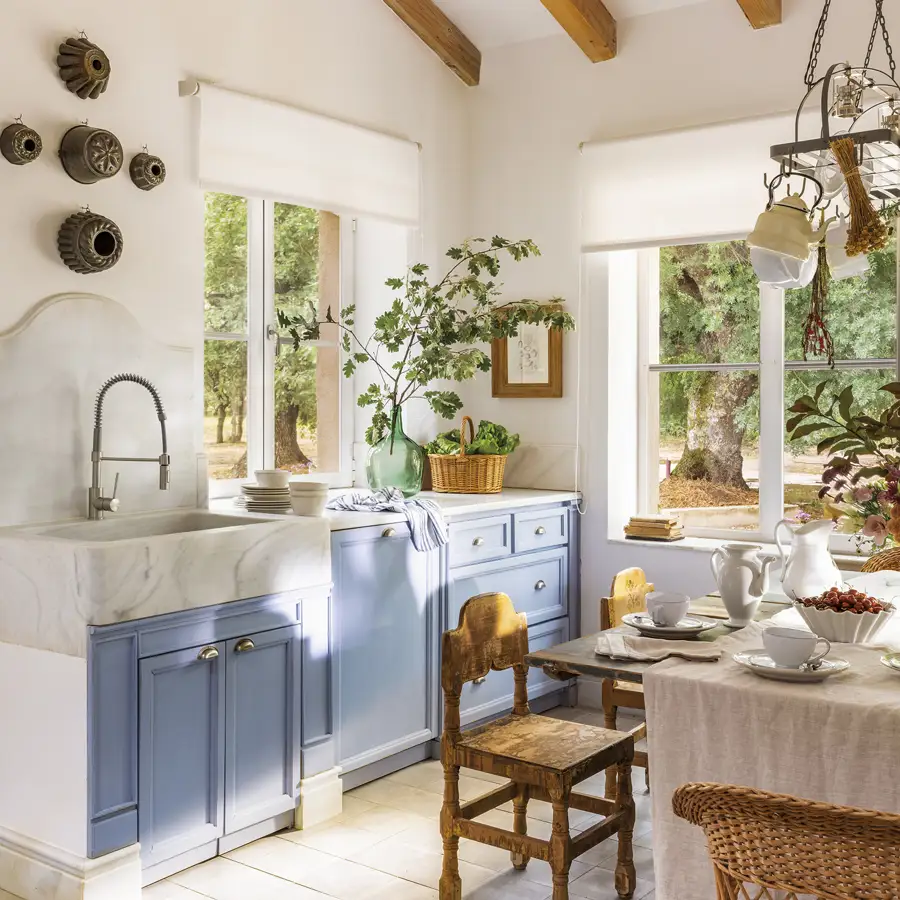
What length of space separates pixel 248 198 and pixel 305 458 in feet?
3.59

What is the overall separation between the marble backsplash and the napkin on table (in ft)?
5.70

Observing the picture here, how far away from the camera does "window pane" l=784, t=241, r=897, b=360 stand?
13.9ft

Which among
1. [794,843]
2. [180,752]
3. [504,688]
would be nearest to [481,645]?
[180,752]

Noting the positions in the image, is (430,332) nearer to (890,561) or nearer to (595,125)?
(595,125)

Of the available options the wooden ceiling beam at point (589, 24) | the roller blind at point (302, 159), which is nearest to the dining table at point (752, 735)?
the roller blind at point (302, 159)

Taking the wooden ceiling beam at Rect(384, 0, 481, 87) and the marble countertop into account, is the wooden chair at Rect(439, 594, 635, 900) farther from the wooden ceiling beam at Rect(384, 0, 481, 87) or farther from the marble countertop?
the wooden ceiling beam at Rect(384, 0, 481, 87)

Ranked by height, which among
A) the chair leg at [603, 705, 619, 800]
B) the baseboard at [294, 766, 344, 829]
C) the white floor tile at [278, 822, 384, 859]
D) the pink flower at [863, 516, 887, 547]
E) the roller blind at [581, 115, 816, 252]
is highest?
the roller blind at [581, 115, 816, 252]

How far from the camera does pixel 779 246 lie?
2486 mm

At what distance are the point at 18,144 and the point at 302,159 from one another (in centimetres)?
125

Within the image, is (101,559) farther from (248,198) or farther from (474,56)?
(474,56)

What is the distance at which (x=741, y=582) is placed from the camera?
9.15ft

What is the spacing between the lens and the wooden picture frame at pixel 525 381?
4.86m

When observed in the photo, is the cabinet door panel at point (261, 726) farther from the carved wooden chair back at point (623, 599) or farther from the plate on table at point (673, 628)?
the plate on table at point (673, 628)

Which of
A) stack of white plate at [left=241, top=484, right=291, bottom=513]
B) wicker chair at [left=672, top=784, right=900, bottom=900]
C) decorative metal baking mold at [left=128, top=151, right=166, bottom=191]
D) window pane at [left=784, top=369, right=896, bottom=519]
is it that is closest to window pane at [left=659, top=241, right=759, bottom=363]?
window pane at [left=784, top=369, right=896, bottom=519]
